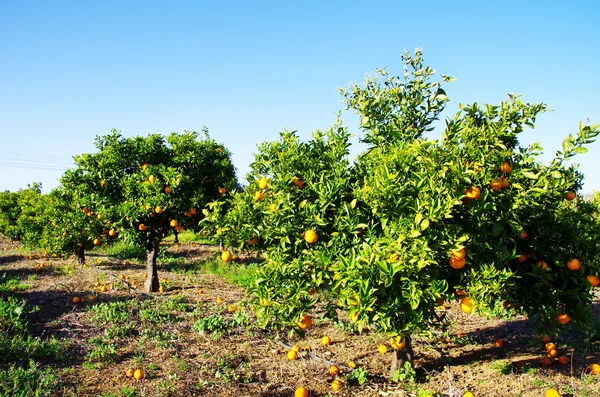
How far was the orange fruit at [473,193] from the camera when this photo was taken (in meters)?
3.74

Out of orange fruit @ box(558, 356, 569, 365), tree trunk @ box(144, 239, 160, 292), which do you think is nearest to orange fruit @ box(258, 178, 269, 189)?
orange fruit @ box(558, 356, 569, 365)

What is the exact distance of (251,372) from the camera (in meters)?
5.48

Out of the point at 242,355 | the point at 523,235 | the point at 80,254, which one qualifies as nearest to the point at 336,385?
the point at 242,355

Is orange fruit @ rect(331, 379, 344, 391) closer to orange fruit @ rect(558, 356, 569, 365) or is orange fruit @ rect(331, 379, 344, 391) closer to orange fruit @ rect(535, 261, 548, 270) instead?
orange fruit @ rect(535, 261, 548, 270)

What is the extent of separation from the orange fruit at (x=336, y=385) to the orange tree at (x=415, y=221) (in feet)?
3.39

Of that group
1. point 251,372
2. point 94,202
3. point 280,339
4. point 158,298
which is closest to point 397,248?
point 251,372

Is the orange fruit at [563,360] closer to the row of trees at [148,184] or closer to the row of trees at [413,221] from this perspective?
the row of trees at [413,221]

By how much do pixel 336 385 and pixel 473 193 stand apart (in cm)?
281

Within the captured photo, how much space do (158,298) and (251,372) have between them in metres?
4.43

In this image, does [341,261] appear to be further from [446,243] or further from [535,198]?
[535,198]

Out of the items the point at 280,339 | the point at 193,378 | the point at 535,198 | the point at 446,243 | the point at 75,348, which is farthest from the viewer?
the point at 280,339

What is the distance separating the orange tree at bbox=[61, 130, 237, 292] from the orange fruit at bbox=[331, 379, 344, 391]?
510 cm

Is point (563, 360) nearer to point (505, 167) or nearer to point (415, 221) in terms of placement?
point (505, 167)

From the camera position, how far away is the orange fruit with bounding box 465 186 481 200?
12.3 ft
